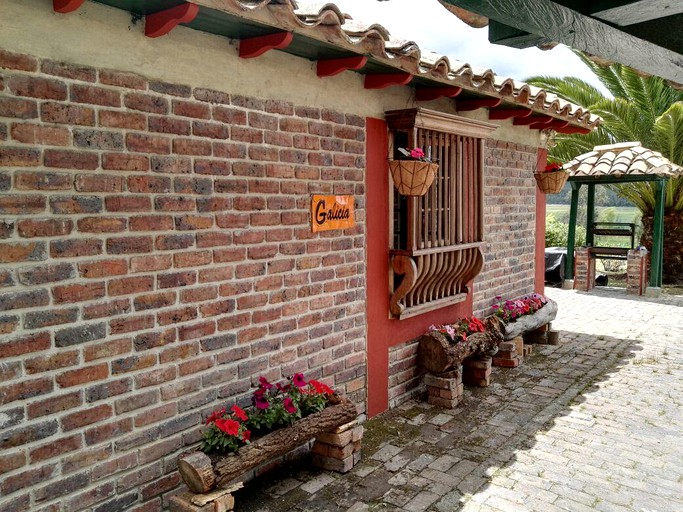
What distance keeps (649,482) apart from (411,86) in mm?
3489

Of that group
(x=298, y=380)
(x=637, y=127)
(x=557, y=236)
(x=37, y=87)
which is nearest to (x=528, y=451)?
(x=298, y=380)

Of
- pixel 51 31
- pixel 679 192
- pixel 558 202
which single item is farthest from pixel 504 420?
pixel 558 202

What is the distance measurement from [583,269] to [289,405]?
30.8 ft

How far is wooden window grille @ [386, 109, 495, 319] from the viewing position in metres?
4.61

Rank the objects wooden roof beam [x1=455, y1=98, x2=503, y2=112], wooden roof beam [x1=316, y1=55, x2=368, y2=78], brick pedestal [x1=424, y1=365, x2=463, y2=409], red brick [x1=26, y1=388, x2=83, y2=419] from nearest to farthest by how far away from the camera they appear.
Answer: red brick [x1=26, y1=388, x2=83, y2=419] → wooden roof beam [x1=316, y1=55, x2=368, y2=78] → brick pedestal [x1=424, y1=365, x2=463, y2=409] → wooden roof beam [x1=455, y1=98, x2=503, y2=112]

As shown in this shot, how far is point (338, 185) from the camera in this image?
4125 millimetres

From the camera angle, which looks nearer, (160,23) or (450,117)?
(160,23)

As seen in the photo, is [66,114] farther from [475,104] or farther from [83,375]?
[475,104]

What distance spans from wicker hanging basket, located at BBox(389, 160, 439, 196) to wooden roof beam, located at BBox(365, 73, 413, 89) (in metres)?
0.58

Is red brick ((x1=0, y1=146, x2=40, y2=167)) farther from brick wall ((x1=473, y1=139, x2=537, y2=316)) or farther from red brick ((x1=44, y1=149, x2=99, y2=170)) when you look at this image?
brick wall ((x1=473, y1=139, x2=537, y2=316))

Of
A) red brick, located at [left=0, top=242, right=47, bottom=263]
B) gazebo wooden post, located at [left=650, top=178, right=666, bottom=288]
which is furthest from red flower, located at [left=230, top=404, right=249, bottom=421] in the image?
gazebo wooden post, located at [left=650, top=178, right=666, bottom=288]

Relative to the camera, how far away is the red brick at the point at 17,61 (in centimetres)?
231

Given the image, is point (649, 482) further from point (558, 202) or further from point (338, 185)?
point (558, 202)

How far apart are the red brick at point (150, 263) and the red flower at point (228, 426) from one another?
2.93 feet
